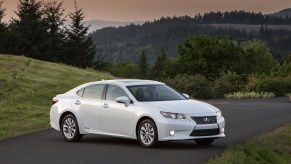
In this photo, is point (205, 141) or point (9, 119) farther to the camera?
point (9, 119)

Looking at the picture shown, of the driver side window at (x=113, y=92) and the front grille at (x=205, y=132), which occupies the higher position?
the driver side window at (x=113, y=92)

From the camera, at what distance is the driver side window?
15.5 metres

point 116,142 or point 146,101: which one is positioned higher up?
point 146,101

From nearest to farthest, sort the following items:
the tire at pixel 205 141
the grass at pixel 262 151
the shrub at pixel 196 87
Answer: the grass at pixel 262 151 → the tire at pixel 205 141 → the shrub at pixel 196 87

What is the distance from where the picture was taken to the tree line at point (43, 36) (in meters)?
86.9

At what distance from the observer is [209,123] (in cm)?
1430

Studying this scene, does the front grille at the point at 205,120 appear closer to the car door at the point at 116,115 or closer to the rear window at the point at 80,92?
the car door at the point at 116,115

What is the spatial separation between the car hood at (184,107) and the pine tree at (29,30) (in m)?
73.3

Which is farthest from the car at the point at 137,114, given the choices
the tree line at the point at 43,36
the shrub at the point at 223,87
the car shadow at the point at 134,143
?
the tree line at the point at 43,36

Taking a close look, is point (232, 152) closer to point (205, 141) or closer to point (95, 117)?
point (205, 141)

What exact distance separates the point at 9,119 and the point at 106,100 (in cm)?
990

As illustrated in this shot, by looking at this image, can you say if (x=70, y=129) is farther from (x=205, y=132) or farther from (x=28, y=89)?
Answer: (x=28, y=89)

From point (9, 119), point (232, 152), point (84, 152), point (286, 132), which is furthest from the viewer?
point (9, 119)

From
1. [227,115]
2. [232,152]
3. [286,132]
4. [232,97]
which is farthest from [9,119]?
[232,97]
